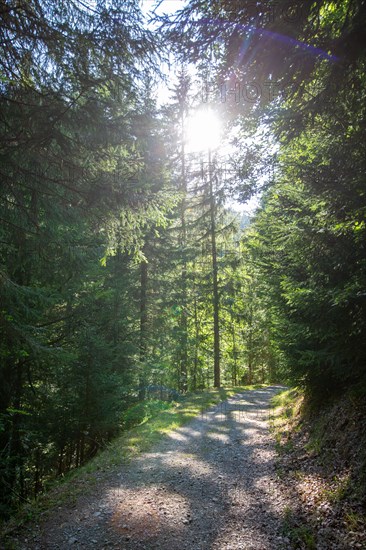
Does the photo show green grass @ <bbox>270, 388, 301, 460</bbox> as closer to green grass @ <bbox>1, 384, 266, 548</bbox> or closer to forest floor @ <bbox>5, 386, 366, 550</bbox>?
forest floor @ <bbox>5, 386, 366, 550</bbox>

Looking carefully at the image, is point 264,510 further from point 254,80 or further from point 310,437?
point 254,80

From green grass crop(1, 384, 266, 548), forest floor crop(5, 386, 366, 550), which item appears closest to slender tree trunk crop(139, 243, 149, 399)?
green grass crop(1, 384, 266, 548)

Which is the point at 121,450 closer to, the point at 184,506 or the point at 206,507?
the point at 184,506

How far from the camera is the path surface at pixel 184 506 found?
4527 millimetres

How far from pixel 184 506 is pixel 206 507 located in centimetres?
37

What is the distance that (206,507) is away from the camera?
18.0 feet

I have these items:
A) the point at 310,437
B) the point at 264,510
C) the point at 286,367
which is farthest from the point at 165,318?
Result: the point at 264,510

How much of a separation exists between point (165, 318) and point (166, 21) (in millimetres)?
15806

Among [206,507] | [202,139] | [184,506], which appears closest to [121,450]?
[184,506]

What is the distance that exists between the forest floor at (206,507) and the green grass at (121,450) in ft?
0.68

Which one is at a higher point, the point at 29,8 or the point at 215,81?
the point at 29,8

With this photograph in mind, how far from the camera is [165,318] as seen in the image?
63.0 ft

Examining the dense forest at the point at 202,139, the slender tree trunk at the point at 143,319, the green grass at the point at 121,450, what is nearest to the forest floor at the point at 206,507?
the green grass at the point at 121,450

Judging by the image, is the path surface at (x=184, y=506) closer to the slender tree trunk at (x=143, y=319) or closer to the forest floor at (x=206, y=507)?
the forest floor at (x=206, y=507)
